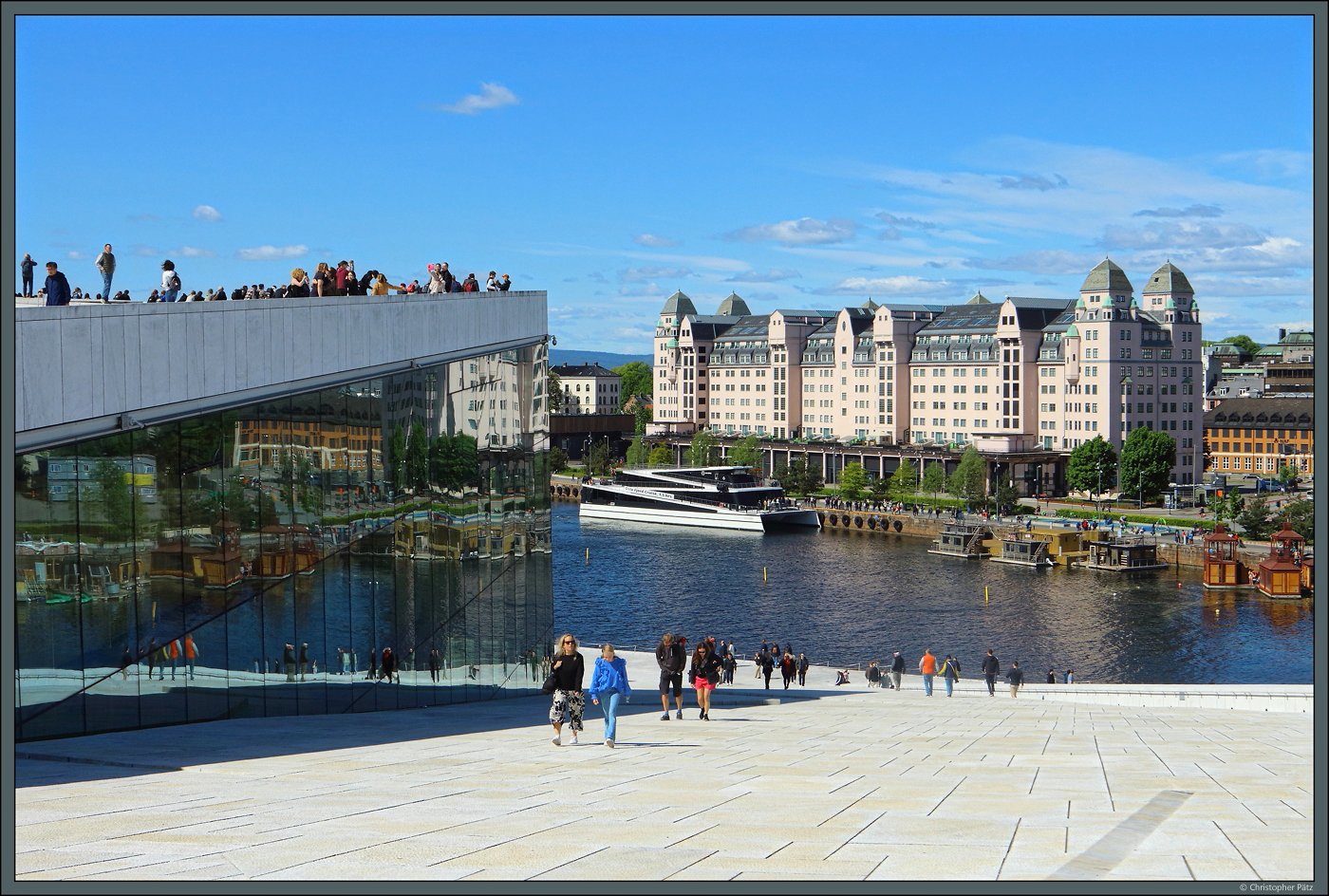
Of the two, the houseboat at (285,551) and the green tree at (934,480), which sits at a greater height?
the houseboat at (285,551)

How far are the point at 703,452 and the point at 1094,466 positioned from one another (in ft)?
181

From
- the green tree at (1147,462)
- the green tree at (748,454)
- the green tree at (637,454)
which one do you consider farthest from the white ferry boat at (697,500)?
the green tree at (1147,462)

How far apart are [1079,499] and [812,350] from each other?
50.2 m

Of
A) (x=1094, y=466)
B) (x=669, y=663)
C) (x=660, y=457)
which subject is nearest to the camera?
(x=669, y=663)

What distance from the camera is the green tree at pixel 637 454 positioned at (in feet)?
549

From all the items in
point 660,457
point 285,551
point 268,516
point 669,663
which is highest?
point 268,516

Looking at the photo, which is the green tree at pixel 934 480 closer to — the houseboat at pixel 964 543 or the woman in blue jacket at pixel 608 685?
the houseboat at pixel 964 543

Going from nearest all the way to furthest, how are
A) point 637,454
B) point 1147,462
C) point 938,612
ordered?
point 938,612
point 1147,462
point 637,454

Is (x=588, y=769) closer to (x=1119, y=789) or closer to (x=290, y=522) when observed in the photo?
(x=1119, y=789)

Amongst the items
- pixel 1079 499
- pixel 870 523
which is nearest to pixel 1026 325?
pixel 1079 499

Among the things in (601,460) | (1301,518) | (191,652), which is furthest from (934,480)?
(191,652)

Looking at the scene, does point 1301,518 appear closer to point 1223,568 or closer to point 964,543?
point 1223,568

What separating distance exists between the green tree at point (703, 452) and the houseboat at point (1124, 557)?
7356cm

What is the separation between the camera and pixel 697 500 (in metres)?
129
